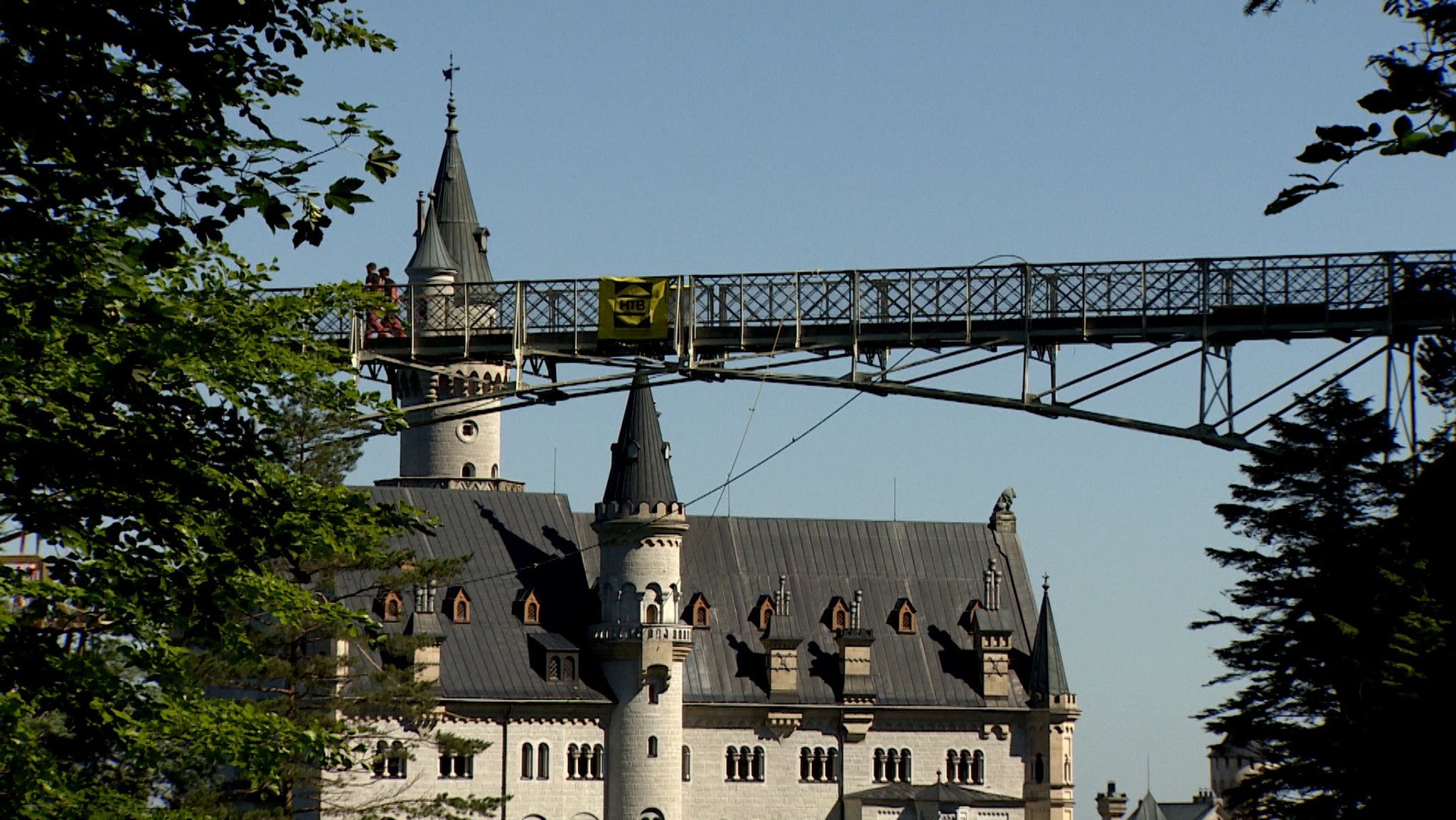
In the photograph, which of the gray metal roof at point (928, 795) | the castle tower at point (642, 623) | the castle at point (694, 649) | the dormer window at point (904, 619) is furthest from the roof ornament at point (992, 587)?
the castle tower at point (642, 623)

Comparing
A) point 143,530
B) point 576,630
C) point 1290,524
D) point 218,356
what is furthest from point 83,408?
point 576,630

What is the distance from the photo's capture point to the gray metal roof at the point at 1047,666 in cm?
10312

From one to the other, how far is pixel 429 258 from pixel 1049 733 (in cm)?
2837

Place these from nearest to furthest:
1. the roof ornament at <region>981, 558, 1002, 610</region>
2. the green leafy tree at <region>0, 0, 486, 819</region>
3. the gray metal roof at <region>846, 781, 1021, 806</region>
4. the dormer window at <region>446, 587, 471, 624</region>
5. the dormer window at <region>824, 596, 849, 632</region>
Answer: the green leafy tree at <region>0, 0, 486, 819</region>
the dormer window at <region>446, 587, 471, 624</region>
the gray metal roof at <region>846, 781, 1021, 806</region>
the dormer window at <region>824, 596, 849, 632</region>
the roof ornament at <region>981, 558, 1002, 610</region>

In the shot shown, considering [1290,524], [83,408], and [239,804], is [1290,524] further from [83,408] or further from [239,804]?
[83,408]

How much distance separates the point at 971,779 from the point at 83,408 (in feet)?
A: 274

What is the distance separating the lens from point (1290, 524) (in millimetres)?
54656

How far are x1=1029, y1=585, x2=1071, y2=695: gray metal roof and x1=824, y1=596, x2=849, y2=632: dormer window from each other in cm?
699

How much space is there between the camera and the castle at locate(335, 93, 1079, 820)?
9700 cm

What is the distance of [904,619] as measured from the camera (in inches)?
4126

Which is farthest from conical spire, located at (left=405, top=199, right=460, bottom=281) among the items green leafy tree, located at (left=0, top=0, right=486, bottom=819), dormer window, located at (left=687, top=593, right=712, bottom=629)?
green leafy tree, located at (left=0, top=0, right=486, bottom=819)

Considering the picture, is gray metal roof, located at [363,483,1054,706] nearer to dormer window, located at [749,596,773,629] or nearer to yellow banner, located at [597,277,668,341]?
dormer window, located at [749,596,773,629]

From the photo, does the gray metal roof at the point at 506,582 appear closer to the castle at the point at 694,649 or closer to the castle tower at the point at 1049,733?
the castle at the point at 694,649

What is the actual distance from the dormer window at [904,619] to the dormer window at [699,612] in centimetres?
702
